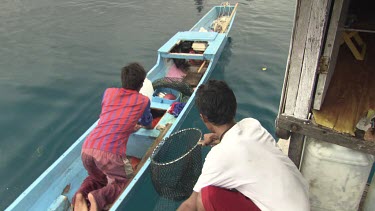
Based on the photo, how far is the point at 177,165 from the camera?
12.9ft

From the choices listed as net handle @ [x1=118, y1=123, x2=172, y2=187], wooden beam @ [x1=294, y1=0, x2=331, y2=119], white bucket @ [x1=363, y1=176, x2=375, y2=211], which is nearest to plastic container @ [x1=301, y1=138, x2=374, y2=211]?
white bucket @ [x1=363, y1=176, x2=375, y2=211]

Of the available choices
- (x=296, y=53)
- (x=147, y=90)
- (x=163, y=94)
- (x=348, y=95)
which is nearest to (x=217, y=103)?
(x=296, y=53)

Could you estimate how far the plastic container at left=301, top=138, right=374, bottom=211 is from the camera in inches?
119

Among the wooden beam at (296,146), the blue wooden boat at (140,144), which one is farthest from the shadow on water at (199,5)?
the wooden beam at (296,146)

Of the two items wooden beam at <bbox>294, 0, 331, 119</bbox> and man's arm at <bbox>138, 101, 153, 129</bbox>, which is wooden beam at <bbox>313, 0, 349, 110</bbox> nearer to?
wooden beam at <bbox>294, 0, 331, 119</bbox>

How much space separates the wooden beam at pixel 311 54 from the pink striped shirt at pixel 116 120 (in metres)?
2.26

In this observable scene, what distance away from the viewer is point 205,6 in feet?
50.0

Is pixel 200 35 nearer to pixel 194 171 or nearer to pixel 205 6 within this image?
pixel 194 171

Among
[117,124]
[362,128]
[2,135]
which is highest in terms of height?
[362,128]

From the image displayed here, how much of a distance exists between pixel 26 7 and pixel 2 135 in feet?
33.3

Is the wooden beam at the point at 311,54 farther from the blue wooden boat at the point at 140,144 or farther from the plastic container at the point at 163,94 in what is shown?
the plastic container at the point at 163,94

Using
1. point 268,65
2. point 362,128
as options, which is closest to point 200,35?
point 268,65

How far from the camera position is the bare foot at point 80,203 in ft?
12.4

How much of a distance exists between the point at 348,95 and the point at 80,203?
346 centimetres
